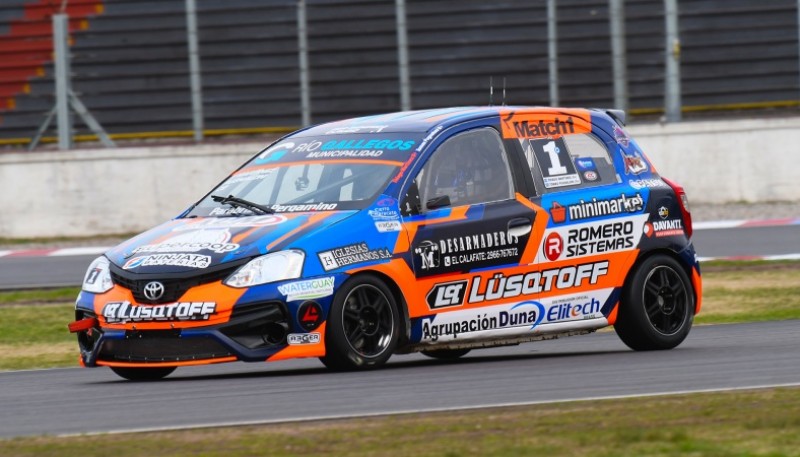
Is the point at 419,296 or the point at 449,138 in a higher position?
the point at 449,138

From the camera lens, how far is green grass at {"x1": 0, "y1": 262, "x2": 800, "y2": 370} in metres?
11.7

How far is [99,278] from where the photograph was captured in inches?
350

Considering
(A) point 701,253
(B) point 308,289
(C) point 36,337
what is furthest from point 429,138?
(A) point 701,253

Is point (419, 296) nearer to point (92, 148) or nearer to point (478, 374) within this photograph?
point (478, 374)

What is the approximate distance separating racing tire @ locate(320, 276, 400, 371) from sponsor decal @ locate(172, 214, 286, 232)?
2.04 feet

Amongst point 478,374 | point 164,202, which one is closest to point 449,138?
point 478,374

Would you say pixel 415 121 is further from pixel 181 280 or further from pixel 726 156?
pixel 726 156

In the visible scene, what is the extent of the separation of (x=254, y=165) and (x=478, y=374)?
2215 millimetres

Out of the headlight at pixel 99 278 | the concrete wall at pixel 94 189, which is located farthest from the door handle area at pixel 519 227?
the concrete wall at pixel 94 189

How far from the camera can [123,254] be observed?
8898 mm

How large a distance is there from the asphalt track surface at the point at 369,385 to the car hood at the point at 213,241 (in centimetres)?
67

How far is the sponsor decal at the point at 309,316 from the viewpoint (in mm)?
8391

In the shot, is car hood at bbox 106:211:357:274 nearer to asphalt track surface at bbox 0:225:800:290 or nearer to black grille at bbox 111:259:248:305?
black grille at bbox 111:259:248:305

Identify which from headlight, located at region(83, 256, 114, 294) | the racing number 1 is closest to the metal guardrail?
the racing number 1
